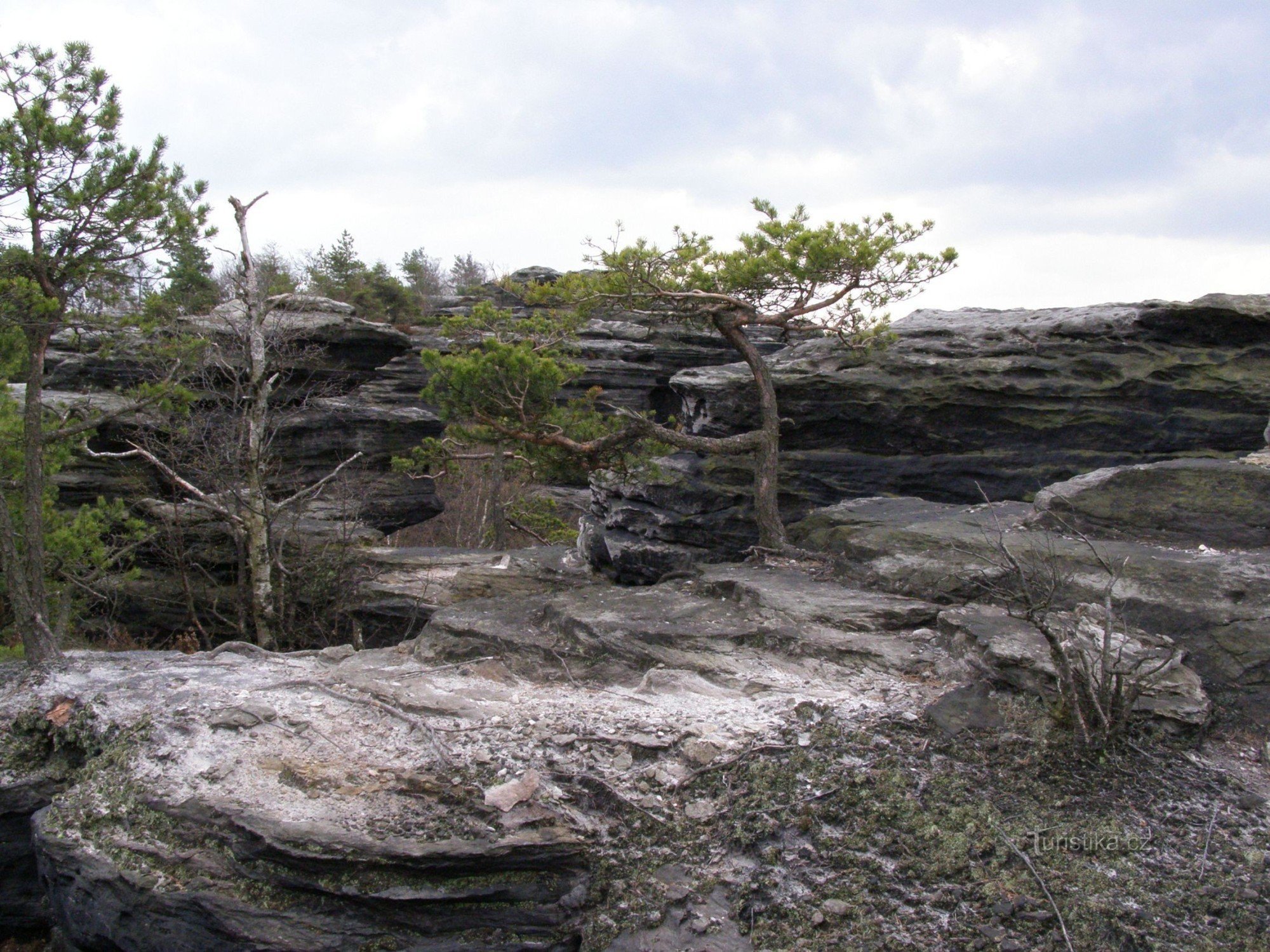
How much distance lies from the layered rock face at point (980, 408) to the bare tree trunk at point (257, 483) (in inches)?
187

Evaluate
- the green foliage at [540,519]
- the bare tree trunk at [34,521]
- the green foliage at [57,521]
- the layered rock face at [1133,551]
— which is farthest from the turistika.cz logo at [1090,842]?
the green foliage at [540,519]

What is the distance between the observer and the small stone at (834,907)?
3.73 m

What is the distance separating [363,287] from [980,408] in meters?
20.3

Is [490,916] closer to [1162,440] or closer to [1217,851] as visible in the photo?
[1217,851]

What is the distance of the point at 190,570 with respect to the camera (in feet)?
48.9

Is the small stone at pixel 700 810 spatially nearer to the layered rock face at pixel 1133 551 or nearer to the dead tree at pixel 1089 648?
the dead tree at pixel 1089 648

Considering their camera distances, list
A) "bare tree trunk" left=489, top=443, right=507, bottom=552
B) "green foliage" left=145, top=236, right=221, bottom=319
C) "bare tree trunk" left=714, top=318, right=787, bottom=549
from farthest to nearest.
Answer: "green foliage" left=145, top=236, right=221, bottom=319
"bare tree trunk" left=489, top=443, right=507, bottom=552
"bare tree trunk" left=714, top=318, right=787, bottom=549

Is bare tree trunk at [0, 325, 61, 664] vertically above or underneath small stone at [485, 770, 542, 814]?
above

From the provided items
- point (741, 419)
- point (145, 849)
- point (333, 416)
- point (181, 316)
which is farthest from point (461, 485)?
point (145, 849)

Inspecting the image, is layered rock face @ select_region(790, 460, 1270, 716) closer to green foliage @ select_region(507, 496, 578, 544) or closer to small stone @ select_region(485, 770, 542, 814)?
small stone @ select_region(485, 770, 542, 814)

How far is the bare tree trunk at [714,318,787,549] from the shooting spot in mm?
9547

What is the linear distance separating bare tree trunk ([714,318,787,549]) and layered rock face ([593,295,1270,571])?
1190mm

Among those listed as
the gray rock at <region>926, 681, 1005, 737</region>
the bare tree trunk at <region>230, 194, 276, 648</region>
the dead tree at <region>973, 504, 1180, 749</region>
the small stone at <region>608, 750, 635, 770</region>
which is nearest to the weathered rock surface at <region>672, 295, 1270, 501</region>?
the dead tree at <region>973, 504, 1180, 749</region>

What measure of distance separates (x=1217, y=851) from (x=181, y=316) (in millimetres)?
12872
